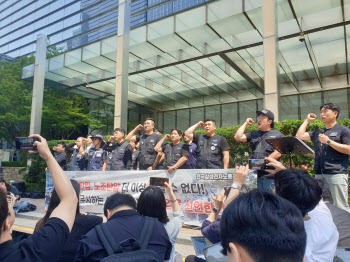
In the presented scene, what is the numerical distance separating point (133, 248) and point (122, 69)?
12749 mm

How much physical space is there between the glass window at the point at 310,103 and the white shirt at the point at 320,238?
17.3 m

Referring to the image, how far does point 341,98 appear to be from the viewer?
54.8 feet

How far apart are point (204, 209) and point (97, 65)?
13.5 metres

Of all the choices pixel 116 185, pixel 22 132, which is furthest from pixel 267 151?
pixel 22 132

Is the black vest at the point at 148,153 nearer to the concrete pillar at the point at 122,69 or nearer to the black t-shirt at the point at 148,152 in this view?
the black t-shirt at the point at 148,152

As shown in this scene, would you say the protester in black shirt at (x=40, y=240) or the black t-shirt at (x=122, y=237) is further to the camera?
the black t-shirt at (x=122, y=237)

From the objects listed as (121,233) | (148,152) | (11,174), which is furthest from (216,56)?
(11,174)

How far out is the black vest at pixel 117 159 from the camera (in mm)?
7160

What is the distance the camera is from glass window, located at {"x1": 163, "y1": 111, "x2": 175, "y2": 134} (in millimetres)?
24159

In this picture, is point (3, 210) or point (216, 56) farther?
point (216, 56)

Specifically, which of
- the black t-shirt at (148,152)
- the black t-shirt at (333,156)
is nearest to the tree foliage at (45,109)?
the black t-shirt at (148,152)

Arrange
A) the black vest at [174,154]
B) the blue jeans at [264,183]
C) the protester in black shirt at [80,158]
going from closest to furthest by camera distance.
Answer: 1. the blue jeans at [264,183]
2. the black vest at [174,154]
3. the protester in black shirt at [80,158]

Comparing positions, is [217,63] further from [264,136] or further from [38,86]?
[38,86]

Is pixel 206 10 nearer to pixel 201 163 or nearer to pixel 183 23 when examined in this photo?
pixel 183 23
